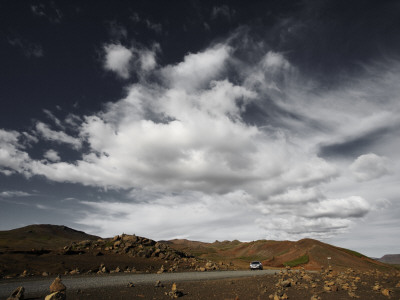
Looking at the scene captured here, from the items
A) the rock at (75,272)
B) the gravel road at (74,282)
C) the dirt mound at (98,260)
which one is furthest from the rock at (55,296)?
the rock at (75,272)

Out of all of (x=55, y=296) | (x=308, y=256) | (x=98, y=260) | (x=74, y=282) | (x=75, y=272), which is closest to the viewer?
(x=55, y=296)

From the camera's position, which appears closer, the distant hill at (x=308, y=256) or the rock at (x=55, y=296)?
the rock at (x=55, y=296)

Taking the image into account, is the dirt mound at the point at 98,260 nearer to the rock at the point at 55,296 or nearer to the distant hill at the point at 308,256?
the distant hill at the point at 308,256

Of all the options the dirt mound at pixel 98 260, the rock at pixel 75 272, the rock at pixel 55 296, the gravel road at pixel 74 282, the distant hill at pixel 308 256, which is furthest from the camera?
the distant hill at pixel 308 256

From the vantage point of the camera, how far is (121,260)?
120 ft

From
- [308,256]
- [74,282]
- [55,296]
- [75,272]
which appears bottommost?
[74,282]

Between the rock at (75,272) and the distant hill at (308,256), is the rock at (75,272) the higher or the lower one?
the lower one

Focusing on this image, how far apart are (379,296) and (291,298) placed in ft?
19.0

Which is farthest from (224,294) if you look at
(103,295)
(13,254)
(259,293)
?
(13,254)

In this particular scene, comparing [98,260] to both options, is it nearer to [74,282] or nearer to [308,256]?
[74,282]

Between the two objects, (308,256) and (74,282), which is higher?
(308,256)

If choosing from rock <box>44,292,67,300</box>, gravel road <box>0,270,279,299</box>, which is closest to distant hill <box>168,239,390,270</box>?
gravel road <box>0,270,279,299</box>

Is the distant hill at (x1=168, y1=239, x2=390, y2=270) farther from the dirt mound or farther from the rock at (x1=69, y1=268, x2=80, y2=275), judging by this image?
the rock at (x1=69, y1=268, x2=80, y2=275)

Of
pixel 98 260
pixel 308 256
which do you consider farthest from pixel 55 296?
pixel 308 256
